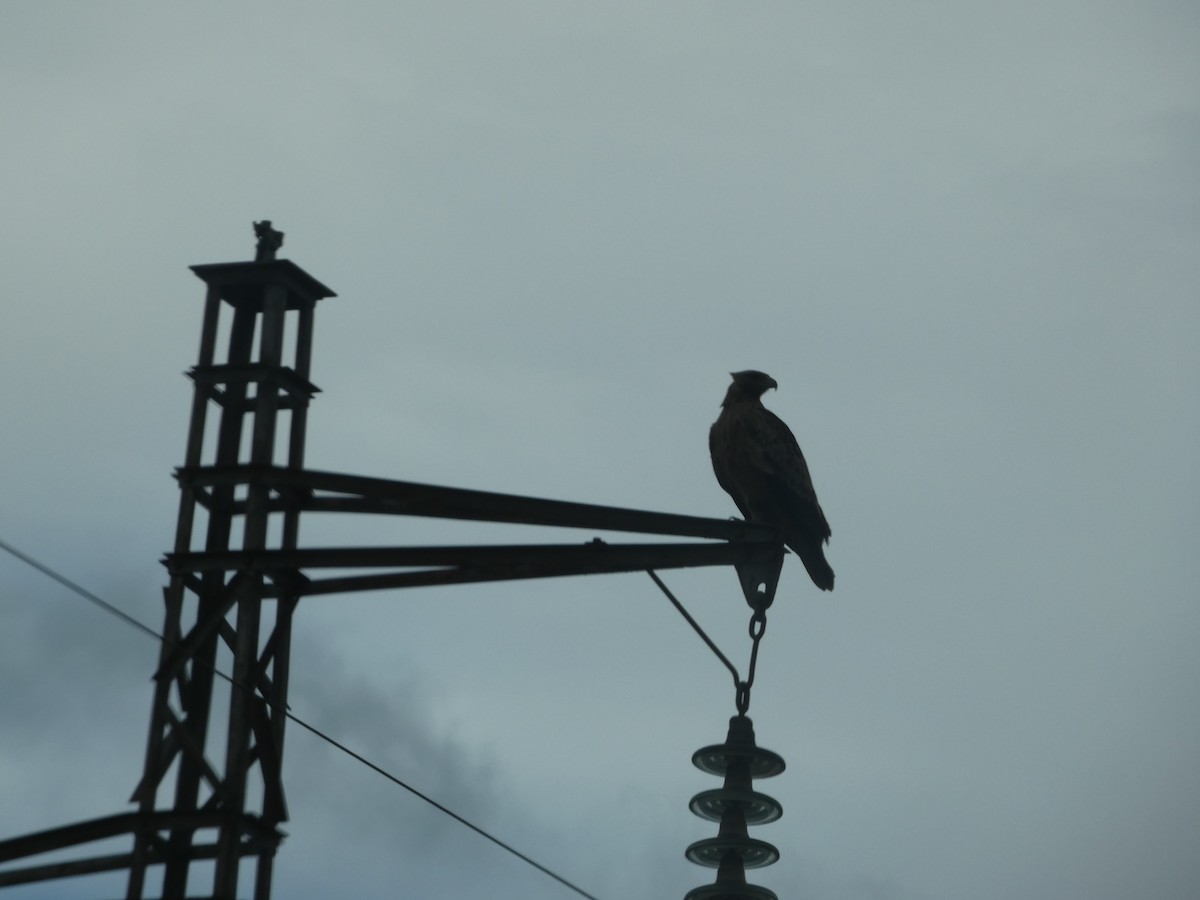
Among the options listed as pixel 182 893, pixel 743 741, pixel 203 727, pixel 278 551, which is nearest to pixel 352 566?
pixel 278 551

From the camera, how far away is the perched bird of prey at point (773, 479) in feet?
43.2

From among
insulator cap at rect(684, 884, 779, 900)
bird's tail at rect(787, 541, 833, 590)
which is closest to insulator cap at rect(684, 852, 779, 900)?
insulator cap at rect(684, 884, 779, 900)

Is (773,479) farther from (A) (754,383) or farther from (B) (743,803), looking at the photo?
(B) (743,803)

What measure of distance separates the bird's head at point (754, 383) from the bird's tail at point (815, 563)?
141 centimetres

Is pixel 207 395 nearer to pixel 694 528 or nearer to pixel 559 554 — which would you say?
pixel 559 554

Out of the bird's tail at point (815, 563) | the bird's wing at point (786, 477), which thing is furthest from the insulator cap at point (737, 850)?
the bird's wing at point (786, 477)

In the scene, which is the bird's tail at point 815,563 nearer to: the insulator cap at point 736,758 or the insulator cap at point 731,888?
the insulator cap at point 736,758

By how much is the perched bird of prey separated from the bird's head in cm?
21

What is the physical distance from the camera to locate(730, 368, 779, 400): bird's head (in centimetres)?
1388

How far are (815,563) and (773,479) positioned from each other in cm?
71

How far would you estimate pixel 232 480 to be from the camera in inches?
286

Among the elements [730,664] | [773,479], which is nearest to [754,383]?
[773,479]

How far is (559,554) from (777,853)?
5.38 ft

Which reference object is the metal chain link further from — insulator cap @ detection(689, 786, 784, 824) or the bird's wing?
the bird's wing
